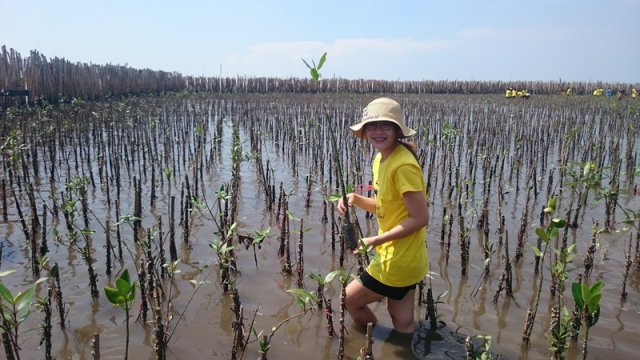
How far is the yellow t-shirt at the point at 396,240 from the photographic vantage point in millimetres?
2367

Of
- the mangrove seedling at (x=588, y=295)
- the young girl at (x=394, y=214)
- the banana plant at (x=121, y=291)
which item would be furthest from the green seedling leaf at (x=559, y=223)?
the banana plant at (x=121, y=291)

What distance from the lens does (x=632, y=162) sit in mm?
6754

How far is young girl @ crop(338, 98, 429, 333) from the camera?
7.60 ft

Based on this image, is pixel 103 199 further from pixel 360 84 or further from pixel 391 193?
pixel 360 84

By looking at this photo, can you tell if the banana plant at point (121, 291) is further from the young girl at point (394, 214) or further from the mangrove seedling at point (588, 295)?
the mangrove seedling at point (588, 295)

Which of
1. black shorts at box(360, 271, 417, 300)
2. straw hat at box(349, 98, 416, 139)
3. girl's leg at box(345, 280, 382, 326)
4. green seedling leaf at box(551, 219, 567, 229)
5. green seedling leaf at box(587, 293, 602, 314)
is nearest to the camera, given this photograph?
green seedling leaf at box(587, 293, 602, 314)

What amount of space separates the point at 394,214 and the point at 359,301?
59 cm

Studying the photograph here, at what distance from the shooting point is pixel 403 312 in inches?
104

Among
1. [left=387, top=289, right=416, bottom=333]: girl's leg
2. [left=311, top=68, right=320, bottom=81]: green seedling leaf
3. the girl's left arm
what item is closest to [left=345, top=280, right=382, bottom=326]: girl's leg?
[left=387, top=289, right=416, bottom=333]: girl's leg

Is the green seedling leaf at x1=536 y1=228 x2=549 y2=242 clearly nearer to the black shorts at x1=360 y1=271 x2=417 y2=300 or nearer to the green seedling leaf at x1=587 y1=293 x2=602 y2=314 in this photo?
the green seedling leaf at x1=587 y1=293 x2=602 y2=314

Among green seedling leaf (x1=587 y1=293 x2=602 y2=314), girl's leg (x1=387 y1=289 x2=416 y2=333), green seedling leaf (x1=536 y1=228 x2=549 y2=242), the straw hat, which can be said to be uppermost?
the straw hat

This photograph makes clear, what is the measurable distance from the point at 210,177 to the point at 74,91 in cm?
922

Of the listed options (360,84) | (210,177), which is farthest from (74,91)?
(360,84)

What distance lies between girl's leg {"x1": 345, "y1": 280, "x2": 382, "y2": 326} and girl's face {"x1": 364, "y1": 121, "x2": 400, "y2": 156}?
2.68 ft
